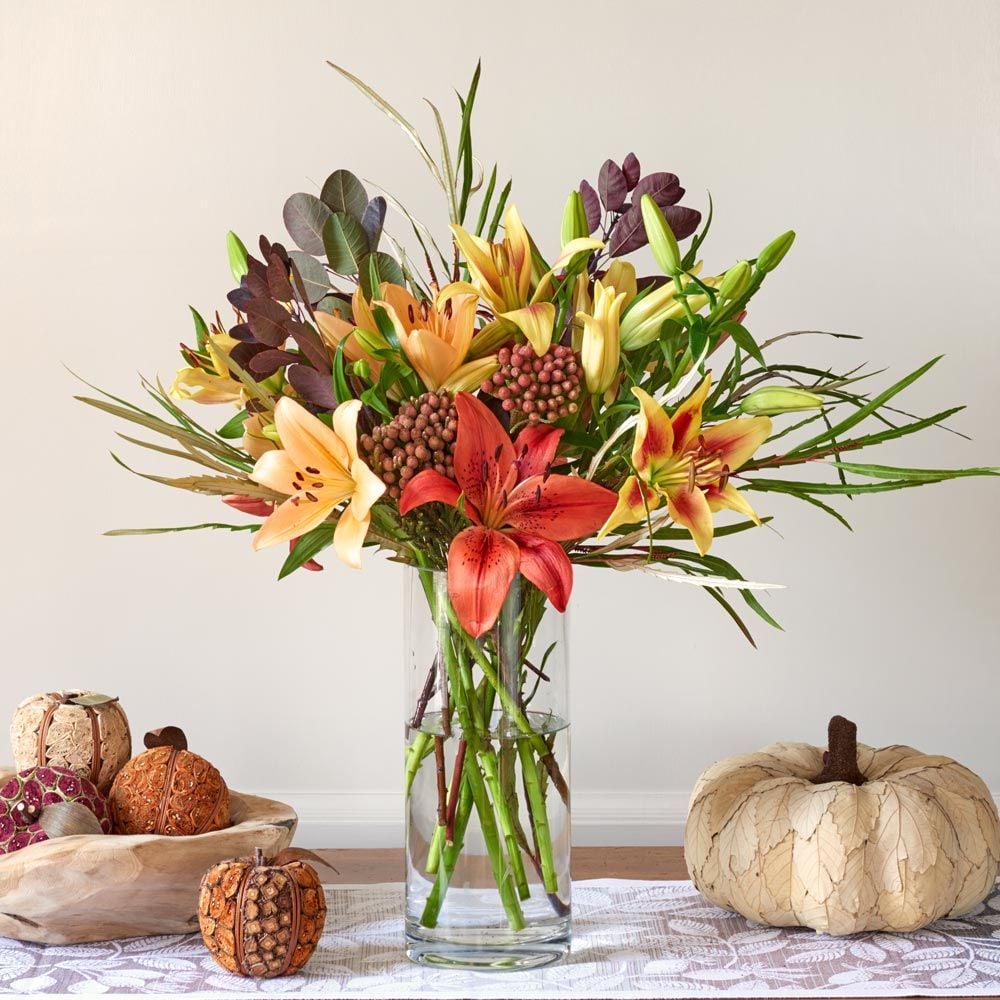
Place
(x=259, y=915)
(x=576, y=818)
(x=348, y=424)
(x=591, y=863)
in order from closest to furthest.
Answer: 1. (x=348, y=424)
2. (x=259, y=915)
3. (x=591, y=863)
4. (x=576, y=818)

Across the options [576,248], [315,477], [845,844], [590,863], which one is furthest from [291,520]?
[590,863]

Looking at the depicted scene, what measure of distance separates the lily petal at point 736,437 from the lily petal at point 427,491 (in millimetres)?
171

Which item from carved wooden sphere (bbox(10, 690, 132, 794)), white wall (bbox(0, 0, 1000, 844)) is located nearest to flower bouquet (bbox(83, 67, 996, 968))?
carved wooden sphere (bbox(10, 690, 132, 794))

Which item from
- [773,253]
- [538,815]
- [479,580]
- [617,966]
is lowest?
[617,966]

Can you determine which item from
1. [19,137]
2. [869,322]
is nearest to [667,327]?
[869,322]

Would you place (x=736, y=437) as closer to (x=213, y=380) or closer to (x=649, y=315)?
(x=649, y=315)

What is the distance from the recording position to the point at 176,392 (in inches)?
36.4

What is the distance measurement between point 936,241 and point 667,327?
25.0 inches

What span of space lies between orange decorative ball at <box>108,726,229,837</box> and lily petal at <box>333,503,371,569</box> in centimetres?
30

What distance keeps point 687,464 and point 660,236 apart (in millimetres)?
147

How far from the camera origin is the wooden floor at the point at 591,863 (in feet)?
3.91

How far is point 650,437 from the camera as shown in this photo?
0.79 m

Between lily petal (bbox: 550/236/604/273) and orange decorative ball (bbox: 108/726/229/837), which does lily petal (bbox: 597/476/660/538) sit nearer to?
lily petal (bbox: 550/236/604/273)

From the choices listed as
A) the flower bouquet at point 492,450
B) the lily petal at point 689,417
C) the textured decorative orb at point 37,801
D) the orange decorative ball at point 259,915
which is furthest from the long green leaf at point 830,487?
the textured decorative orb at point 37,801
